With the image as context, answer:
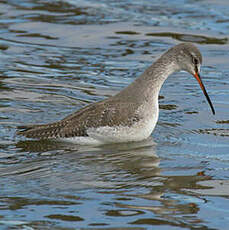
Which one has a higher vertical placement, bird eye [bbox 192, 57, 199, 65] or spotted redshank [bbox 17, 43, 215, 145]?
bird eye [bbox 192, 57, 199, 65]

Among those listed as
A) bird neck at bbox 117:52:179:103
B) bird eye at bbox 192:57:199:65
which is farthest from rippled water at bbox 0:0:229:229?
bird eye at bbox 192:57:199:65

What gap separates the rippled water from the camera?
7.47m

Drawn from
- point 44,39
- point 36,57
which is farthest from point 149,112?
point 44,39

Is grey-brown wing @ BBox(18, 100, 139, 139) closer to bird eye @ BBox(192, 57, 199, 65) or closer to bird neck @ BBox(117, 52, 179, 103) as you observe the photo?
bird neck @ BBox(117, 52, 179, 103)

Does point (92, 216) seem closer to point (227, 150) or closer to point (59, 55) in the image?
point (227, 150)

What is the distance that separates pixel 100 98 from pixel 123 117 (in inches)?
111

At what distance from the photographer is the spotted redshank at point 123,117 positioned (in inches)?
387

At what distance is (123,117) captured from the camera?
32.2 ft

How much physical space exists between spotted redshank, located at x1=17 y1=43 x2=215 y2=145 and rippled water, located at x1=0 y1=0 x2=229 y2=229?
182 millimetres

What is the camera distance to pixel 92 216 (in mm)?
7254

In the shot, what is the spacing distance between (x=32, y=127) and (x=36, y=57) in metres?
5.24

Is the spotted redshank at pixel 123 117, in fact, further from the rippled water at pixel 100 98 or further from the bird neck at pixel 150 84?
the rippled water at pixel 100 98

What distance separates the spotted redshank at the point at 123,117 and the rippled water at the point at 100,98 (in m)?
0.18

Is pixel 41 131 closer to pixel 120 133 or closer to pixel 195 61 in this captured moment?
pixel 120 133
